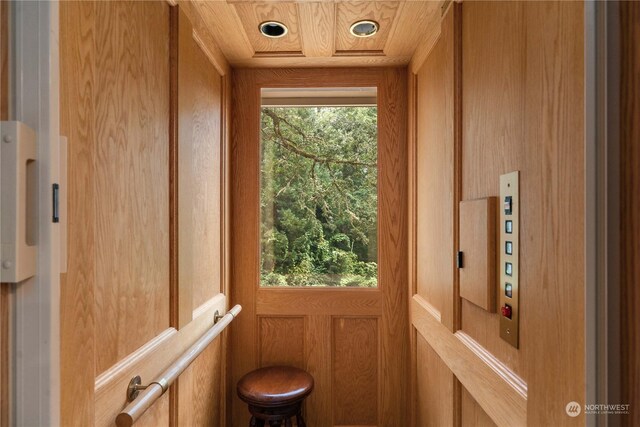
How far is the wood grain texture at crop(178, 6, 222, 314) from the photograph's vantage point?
124cm

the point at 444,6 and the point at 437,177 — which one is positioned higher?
the point at 444,6

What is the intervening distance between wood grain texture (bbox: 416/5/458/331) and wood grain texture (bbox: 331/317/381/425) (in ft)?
1.40

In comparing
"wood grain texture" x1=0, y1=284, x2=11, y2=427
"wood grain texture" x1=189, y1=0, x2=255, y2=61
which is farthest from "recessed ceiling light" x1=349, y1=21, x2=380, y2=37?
"wood grain texture" x1=0, y1=284, x2=11, y2=427

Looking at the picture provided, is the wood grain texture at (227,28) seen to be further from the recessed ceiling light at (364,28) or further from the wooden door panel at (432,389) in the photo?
the wooden door panel at (432,389)

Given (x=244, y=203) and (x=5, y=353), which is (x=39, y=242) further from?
(x=244, y=203)

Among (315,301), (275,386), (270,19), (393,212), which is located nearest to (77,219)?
(270,19)

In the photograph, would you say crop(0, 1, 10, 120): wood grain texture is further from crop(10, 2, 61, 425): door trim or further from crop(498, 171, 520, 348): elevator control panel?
crop(498, 171, 520, 348): elevator control panel

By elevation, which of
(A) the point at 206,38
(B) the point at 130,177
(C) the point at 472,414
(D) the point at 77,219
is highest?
(A) the point at 206,38

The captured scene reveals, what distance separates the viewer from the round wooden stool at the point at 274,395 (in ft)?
5.08

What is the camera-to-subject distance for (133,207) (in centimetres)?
95

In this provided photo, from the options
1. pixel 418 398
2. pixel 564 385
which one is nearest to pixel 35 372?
pixel 564 385

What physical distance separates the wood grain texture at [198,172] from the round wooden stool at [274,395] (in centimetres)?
48

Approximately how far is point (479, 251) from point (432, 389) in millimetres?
781

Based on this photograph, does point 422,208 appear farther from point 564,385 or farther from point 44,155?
point 44,155
